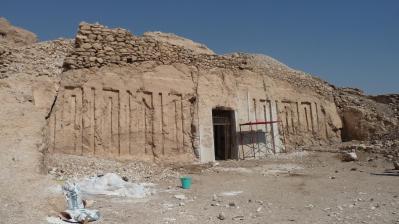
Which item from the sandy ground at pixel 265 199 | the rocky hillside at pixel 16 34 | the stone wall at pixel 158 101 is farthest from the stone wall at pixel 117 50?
the rocky hillside at pixel 16 34

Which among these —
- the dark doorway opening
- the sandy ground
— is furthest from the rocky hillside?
the sandy ground

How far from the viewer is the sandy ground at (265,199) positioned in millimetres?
5375

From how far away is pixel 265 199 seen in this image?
23.1ft

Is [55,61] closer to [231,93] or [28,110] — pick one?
[28,110]

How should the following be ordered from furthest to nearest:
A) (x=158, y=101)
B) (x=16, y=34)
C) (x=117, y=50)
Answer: (x=16, y=34) → (x=158, y=101) → (x=117, y=50)

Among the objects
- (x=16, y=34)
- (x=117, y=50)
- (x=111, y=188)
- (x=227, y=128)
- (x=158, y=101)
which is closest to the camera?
(x=111, y=188)

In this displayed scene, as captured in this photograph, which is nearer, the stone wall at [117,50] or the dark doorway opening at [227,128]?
the stone wall at [117,50]

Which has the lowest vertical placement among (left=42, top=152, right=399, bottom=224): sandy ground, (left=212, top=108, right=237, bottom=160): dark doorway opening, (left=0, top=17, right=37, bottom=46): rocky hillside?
(left=42, top=152, right=399, bottom=224): sandy ground

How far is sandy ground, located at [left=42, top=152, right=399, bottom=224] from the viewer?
5.38m

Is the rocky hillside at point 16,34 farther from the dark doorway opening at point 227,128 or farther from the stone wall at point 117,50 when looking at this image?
the dark doorway opening at point 227,128

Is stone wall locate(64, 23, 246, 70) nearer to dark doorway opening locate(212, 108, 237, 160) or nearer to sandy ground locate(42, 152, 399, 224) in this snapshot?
dark doorway opening locate(212, 108, 237, 160)

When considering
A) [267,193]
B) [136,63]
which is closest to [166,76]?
[136,63]

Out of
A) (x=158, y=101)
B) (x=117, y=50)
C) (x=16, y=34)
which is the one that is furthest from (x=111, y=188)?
(x=16, y=34)

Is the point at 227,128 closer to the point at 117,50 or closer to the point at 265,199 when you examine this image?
the point at 117,50
